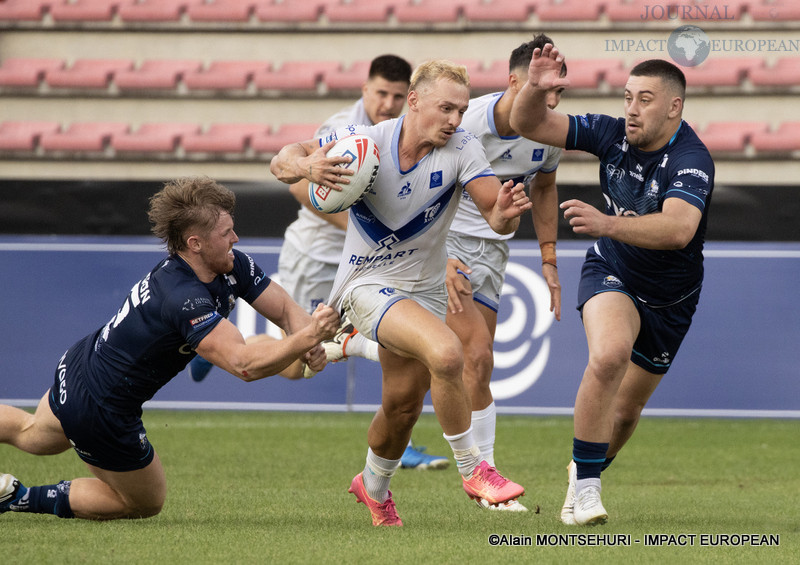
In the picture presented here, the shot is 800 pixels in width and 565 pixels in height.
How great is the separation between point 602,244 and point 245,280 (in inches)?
74.7

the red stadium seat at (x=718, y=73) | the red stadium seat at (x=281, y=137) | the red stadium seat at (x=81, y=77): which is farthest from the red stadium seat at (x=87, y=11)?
the red stadium seat at (x=718, y=73)

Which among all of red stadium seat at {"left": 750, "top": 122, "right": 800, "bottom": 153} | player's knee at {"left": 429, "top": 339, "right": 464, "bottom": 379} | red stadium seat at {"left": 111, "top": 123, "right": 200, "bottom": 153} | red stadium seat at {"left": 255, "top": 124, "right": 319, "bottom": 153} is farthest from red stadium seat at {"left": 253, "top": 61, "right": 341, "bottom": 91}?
player's knee at {"left": 429, "top": 339, "right": 464, "bottom": 379}

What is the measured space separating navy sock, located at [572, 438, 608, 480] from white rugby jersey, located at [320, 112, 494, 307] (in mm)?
1068

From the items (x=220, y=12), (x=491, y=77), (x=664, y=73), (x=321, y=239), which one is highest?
(x=664, y=73)

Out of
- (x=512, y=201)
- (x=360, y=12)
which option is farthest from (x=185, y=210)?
(x=360, y=12)

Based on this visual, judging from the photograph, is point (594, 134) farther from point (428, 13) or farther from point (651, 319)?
point (428, 13)

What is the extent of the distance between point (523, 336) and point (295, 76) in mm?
6286

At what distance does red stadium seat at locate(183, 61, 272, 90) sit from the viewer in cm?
1464

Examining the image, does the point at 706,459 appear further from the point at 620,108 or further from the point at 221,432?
the point at 620,108

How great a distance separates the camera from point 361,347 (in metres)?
7.18

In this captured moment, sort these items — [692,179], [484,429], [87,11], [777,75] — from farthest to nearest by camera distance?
[87,11] < [777,75] < [484,429] < [692,179]

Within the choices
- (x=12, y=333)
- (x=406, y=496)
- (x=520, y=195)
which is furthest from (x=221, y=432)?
(x=520, y=195)

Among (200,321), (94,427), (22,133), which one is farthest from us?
(22,133)

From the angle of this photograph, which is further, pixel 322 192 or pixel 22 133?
pixel 22 133
